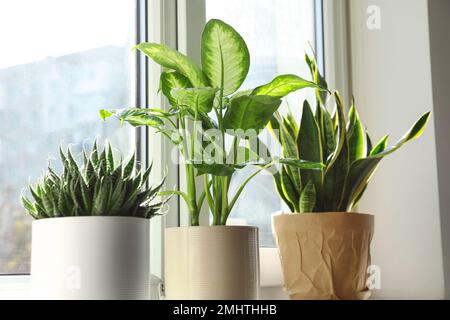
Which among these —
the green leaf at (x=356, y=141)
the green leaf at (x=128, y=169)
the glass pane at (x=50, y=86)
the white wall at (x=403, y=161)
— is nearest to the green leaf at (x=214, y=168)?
the green leaf at (x=128, y=169)

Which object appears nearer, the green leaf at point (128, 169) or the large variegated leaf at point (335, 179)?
the green leaf at point (128, 169)

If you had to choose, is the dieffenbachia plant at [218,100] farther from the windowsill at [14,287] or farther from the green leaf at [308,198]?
the windowsill at [14,287]

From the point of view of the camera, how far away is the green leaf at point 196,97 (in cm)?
80

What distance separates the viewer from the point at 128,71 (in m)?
1.09

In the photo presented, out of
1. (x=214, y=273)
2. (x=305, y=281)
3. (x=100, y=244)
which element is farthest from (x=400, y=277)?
(x=100, y=244)

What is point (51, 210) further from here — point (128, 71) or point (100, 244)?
point (128, 71)

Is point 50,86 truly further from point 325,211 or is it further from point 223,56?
point 325,211

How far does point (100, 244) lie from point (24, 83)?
35 centimetres

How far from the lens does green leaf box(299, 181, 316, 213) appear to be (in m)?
1.02

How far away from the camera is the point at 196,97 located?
0.82 meters

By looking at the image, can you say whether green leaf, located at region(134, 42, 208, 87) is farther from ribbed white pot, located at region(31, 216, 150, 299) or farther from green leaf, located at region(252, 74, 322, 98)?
ribbed white pot, located at region(31, 216, 150, 299)

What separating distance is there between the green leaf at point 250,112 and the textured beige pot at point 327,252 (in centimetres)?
23

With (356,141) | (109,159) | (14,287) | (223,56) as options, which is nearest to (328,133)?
(356,141)

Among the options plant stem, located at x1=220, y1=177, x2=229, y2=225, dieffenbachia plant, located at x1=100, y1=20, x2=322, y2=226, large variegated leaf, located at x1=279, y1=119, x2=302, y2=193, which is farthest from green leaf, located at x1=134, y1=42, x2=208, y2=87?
large variegated leaf, located at x1=279, y1=119, x2=302, y2=193
